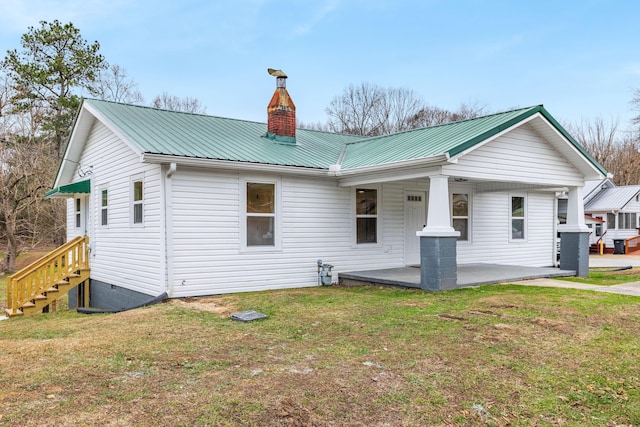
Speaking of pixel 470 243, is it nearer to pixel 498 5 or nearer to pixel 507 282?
pixel 507 282

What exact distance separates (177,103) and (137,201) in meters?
28.4

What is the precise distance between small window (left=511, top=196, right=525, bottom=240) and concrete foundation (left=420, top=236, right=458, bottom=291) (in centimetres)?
655

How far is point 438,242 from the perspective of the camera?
32.0 feet

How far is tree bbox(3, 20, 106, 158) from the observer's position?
28.7 m

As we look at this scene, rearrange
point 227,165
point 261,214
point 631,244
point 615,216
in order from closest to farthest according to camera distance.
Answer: point 227,165 < point 261,214 < point 631,244 < point 615,216

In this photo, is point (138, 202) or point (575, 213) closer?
point (138, 202)

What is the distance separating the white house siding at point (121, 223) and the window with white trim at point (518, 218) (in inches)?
426

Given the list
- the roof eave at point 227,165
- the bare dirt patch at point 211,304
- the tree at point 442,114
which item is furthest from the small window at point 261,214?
the tree at point 442,114

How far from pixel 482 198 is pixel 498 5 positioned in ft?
22.4

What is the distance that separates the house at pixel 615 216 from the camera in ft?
99.3

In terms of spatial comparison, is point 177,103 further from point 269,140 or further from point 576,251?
point 576,251

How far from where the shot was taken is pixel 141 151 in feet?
30.5

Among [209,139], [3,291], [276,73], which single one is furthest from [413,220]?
[3,291]

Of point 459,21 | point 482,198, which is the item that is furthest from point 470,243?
point 459,21
